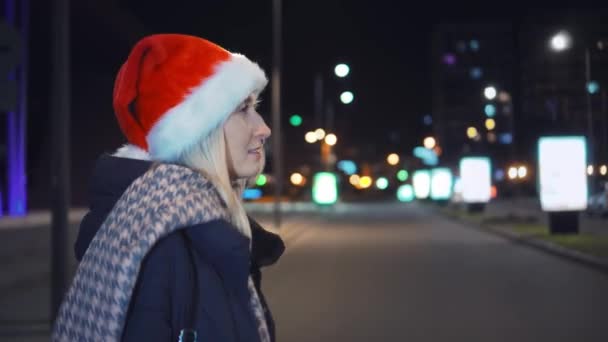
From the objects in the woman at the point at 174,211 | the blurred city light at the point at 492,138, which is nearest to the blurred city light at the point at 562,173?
the woman at the point at 174,211

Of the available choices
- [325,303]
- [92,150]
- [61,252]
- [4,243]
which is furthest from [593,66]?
[92,150]

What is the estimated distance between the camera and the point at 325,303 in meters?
11.8

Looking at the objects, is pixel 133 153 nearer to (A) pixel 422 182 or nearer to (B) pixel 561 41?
(B) pixel 561 41

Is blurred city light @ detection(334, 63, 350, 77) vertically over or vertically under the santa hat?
over

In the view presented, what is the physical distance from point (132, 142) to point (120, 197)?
19 centimetres

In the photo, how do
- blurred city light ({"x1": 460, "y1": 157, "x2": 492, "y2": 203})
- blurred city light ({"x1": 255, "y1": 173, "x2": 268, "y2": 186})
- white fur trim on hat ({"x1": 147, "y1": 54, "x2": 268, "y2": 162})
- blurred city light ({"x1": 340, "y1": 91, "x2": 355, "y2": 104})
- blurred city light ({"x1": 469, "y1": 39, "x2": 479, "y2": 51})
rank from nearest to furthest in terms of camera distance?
white fur trim on hat ({"x1": 147, "y1": 54, "x2": 268, "y2": 162}) → blurred city light ({"x1": 255, "y1": 173, "x2": 268, "y2": 186}) → blurred city light ({"x1": 340, "y1": 91, "x2": 355, "y2": 104}) → blurred city light ({"x1": 460, "y1": 157, "x2": 492, "y2": 203}) → blurred city light ({"x1": 469, "y1": 39, "x2": 479, "y2": 51})

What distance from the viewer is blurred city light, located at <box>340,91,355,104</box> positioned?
18.8m

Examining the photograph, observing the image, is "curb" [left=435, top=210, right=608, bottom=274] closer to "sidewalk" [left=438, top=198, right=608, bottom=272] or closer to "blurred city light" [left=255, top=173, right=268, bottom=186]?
"sidewalk" [left=438, top=198, right=608, bottom=272]

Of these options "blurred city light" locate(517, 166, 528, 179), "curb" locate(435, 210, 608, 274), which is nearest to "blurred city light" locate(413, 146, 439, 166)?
"blurred city light" locate(517, 166, 528, 179)

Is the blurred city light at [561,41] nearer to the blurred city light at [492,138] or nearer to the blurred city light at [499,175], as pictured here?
the blurred city light at [499,175]

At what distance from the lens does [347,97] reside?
62.0 ft

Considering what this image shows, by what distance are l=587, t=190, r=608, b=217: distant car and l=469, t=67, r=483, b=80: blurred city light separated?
73.7 meters

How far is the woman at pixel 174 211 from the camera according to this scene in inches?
76.0

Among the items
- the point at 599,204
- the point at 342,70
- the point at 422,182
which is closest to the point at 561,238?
the point at 342,70
